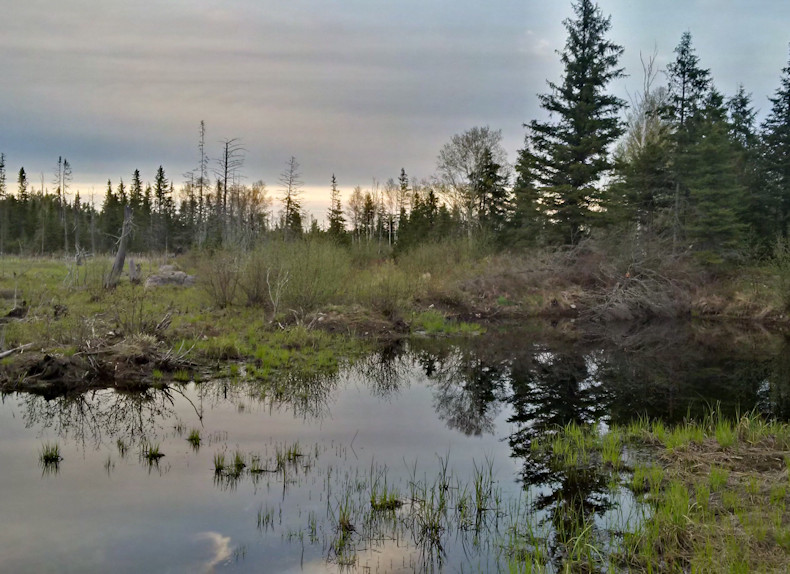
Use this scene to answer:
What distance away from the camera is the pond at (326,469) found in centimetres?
599

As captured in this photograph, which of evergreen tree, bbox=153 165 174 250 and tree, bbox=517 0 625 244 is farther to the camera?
evergreen tree, bbox=153 165 174 250

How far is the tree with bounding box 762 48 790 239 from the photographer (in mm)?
32722

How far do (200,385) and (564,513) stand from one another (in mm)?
8531

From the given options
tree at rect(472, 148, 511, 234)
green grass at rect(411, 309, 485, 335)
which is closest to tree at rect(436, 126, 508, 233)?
tree at rect(472, 148, 511, 234)

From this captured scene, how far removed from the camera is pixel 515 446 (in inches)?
369

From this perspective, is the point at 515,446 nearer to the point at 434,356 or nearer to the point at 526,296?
the point at 434,356

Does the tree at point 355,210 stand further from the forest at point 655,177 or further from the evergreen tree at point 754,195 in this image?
the evergreen tree at point 754,195

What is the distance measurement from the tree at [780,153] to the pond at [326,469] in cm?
2210

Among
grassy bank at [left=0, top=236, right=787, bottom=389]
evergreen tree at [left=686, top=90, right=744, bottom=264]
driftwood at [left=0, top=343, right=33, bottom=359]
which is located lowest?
driftwood at [left=0, top=343, right=33, bottom=359]

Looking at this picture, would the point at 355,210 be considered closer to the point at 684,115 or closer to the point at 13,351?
the point at 684,115

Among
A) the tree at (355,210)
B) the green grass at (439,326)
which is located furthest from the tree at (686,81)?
the tree at (355,210)

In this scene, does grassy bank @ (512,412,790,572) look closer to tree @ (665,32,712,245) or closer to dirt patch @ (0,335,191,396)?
dirt patch @ (0,335,191,396)

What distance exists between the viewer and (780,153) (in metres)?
33.6

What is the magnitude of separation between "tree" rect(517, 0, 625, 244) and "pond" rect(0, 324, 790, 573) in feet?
58.7
